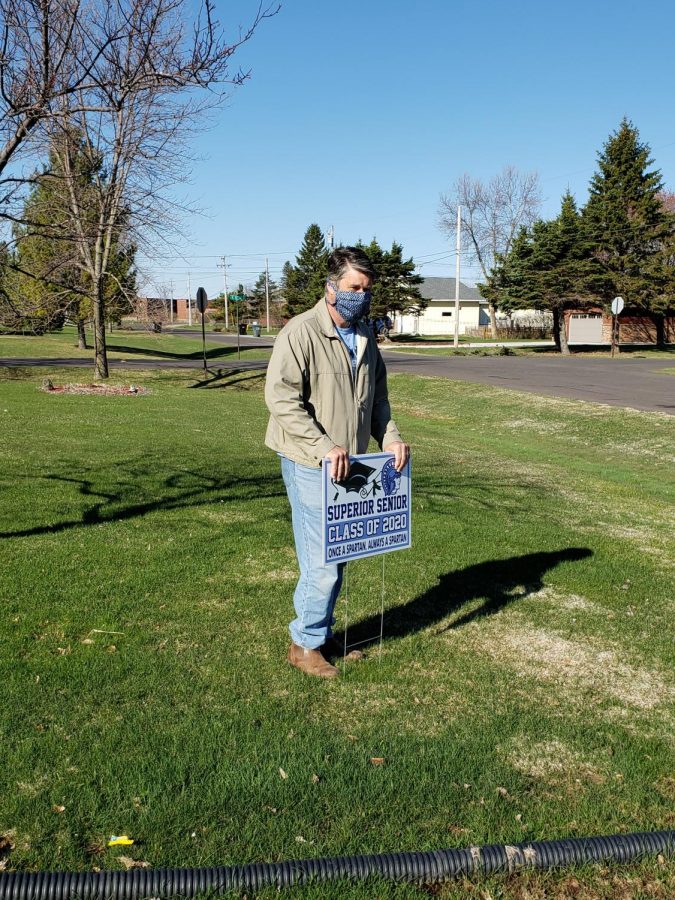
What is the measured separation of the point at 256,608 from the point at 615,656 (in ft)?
7.41

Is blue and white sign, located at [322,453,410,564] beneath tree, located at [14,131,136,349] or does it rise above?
beneath

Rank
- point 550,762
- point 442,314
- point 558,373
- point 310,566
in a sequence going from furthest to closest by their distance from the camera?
point 442,314 → point 558,373 → point 310,566 → point 550,762

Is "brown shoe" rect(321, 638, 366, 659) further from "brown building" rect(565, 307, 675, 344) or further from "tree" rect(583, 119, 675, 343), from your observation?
"brown building" rect(565, 307, 675, 344)

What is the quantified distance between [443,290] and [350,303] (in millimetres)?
88774

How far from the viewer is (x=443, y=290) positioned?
89.9m

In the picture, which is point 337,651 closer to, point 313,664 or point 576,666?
point 313,664

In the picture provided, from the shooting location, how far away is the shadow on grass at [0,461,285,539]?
7293 mm

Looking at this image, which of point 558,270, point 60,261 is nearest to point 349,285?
point 60,261

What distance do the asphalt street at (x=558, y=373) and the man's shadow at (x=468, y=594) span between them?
44.6 ft

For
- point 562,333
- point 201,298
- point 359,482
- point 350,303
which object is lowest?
point 359,482

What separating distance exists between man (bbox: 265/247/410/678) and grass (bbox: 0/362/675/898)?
427 millimetres

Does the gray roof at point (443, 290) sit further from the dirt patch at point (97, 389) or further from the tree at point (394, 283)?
the dirt patch at point (97, 389)

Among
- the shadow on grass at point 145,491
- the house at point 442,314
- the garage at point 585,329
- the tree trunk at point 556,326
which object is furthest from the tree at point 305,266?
the shadow on grass at point 145,491

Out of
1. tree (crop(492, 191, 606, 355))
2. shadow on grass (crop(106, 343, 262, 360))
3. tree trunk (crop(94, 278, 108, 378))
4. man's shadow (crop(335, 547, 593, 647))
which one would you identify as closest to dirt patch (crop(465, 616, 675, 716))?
man's shadow (crop(335, 547, 593, 647))
